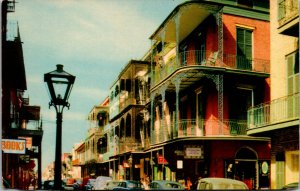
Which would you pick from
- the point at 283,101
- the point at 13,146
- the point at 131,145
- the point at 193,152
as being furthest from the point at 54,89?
the point at 131,145

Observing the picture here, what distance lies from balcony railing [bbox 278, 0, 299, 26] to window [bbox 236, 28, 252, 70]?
18.2 feet

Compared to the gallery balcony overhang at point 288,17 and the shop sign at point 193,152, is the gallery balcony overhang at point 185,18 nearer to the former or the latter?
the shop sign at point 193,152

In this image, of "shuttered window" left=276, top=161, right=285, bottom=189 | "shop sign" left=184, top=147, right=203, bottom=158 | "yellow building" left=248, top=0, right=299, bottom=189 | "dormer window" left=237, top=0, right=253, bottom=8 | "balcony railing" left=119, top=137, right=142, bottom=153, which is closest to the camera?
"yellow building" left=248, top=0, right=299, bottom=189

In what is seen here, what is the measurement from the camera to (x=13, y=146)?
11617 mm

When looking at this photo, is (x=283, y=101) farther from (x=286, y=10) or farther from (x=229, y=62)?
(x=229, y=62)

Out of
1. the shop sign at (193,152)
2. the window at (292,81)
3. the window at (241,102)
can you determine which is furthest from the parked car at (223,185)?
the window at (241,102)

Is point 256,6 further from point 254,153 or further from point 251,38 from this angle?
point 254,153

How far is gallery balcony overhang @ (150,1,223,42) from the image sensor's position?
64.1 feet

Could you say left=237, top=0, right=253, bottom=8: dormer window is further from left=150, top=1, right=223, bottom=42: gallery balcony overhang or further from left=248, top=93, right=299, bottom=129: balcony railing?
left=248, top=93, right=299, bottom=129: balcony railing

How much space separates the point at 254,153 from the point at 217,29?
575 cm

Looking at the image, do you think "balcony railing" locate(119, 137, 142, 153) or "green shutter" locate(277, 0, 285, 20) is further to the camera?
"balcony railing" locate(119, 137, 142, 153)

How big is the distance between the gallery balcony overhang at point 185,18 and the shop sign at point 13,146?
9.90 meters

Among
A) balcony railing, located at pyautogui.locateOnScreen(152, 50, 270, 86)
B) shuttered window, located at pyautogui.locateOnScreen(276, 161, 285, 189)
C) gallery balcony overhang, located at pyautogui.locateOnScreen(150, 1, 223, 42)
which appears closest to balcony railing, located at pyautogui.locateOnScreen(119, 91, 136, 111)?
gallery balcony overhang, located at pyautogui.locateOnScreen(150, 1, 223, 42)

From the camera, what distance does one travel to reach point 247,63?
20438 mm
